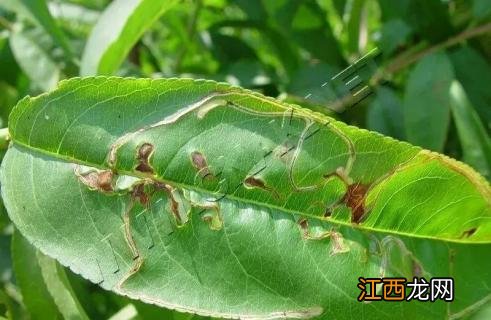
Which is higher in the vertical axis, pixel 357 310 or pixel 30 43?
pixel 30 43

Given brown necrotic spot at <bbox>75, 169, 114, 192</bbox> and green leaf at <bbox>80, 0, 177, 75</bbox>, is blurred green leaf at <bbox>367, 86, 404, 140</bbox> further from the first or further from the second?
brown necrotic spot at <bbox>75, 169, 114, 192</bbox>

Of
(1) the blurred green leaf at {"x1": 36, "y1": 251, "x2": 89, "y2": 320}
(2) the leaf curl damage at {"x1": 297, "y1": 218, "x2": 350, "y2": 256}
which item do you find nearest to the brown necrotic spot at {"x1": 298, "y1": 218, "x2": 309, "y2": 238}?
(2) the leaf curl damage at {"x1": 297, "y1": 218, "x2": 350, "y2": 256}

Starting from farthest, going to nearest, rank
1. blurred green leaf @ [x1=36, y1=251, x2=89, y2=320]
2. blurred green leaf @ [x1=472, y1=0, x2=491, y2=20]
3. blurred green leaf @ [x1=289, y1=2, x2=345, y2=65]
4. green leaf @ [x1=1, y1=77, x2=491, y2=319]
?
blurred green leaf @ [x1=289, y1=2, x2=345, y2=65]
blurred green leaf @ [x1=472, y1=0, x2=491, y2=20]
blurred green leaf @ [x1=36, y1=251, x2=89, y2=320]
green leaf @ [x1=1, y1=77, x2=491, y2=319]

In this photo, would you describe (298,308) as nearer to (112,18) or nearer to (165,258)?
(165,258)

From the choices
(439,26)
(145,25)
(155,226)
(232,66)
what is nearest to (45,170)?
(155,226)

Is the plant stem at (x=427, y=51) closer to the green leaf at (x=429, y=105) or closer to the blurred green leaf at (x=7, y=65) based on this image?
the green leaf at (x=429, y=105)

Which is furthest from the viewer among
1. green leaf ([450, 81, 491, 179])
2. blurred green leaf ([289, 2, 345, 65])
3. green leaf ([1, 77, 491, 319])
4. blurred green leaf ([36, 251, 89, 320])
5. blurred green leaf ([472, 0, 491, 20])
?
blurred green leaf ([289, 2, 345, 65])
